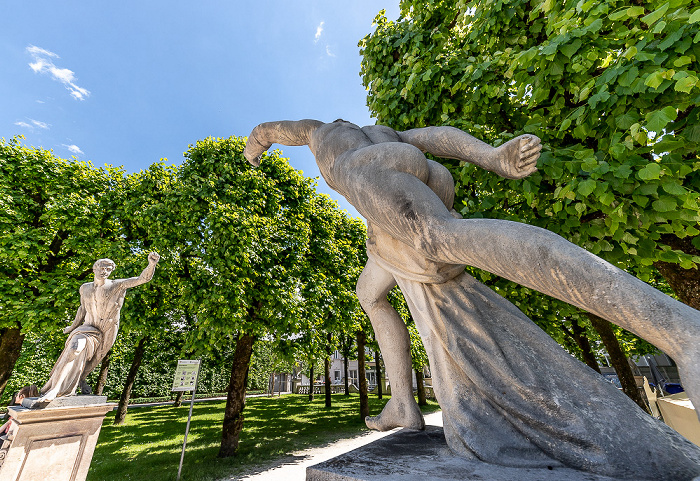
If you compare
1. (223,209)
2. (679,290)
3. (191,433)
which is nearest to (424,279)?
(679,290)

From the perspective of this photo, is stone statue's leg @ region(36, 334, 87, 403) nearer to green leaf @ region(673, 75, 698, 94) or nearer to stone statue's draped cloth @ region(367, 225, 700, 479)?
stone statue's draped cloth @ region(367, 225, 700, 479)

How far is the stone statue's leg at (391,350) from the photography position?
79.1 inches

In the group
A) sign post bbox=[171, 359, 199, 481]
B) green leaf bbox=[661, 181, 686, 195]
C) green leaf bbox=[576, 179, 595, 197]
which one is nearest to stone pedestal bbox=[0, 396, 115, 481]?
sign post bbox=[171, 359, 199, 481]

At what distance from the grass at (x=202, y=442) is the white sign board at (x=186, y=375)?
183 centimetres

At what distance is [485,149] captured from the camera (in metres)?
1.91

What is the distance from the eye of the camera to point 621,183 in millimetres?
2783

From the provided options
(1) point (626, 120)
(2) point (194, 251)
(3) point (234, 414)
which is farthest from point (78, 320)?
(1) point (626, 120)

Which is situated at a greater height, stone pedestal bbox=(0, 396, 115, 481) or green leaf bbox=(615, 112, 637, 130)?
green leaf bbox=(615, 112, 637, 130)

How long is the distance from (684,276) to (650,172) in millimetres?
1966

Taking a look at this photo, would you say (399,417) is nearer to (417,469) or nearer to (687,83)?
(417,469)

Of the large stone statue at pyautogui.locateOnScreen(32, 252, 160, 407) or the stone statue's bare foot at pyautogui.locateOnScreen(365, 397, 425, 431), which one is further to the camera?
the large stone statue at pyautogui.locateOnScreen(32, 252, 160, 407)

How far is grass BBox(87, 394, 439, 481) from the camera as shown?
800 centimetres

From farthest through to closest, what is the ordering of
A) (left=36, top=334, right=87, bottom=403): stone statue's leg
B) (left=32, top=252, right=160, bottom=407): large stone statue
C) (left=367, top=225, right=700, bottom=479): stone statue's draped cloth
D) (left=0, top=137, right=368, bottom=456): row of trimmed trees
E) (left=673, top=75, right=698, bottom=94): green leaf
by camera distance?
(left=0, top=137, right=368, bottom=456): row of trimmed trees, (left=32, top=252, right=160, bottom=407): large stone statue, (left=36, top=334, right=87, bottom=403): stone statue's leg, (left=673, top=75, right=698, bottom=94): green leaf, (left=367, top=225, right=700, bottom=479): stone statue's draped cloth

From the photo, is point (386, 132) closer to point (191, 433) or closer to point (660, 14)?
point (660, 14)
